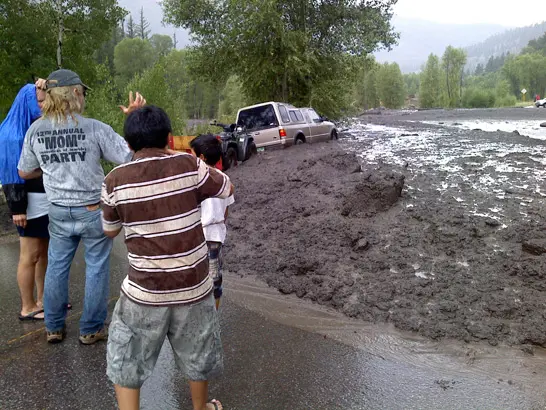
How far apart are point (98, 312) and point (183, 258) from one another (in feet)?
5.55

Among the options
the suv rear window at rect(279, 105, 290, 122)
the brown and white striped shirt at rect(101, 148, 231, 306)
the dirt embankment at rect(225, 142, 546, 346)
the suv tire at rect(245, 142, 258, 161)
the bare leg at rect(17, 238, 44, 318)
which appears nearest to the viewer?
the brown and white striped shirt at rect(101, 148, 231, 306)

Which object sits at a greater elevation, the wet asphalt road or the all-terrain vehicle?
the all-terrain vehicle

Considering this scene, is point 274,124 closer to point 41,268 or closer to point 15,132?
point 41,268

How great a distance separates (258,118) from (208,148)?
11951mm

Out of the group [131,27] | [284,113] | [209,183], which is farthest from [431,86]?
[209,183]

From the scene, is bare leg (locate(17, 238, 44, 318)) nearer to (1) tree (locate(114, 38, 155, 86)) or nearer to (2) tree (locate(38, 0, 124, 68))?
(2) tree (locate(38, 0, 124, 68))

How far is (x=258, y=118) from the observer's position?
50.2ft

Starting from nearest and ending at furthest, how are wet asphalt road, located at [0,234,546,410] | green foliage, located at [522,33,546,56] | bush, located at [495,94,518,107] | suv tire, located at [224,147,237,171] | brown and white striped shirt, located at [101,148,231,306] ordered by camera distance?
brown and white striped shirt, located at [101,148,231,306]
wet asphalt road, located at [0,234,546,410]
suv tire, located at [224,147,237,171]
bush, located at [495,94,518,107]
green foliage, located at [522,33,546,56]

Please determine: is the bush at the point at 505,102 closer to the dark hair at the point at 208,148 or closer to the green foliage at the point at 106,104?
the green foliage at the point at 106,104

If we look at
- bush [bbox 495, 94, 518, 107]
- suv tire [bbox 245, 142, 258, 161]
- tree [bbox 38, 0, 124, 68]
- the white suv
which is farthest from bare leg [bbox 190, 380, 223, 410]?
bush [bbox 495, 94, 518, 107]

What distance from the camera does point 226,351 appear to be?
3865 millimetres

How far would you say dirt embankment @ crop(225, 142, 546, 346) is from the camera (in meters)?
4.35

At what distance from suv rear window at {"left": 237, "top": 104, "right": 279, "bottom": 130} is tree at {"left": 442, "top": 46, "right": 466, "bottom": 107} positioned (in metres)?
89.0

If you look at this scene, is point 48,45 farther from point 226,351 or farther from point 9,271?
point 226,351
